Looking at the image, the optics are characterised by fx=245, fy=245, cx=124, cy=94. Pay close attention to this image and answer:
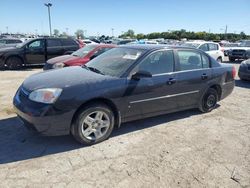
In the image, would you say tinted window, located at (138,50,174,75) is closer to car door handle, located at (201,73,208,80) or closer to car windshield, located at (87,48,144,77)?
car windshield, located at (87,48,144,77)

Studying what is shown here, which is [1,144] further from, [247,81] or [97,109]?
[247,81]

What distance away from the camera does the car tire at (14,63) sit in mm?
11586

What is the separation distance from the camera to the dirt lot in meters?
3.02

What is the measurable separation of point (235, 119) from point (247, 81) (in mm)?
5335

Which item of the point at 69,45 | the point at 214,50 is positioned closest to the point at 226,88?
the point at 214,50

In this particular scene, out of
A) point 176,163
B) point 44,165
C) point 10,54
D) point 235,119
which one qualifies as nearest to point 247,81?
point 235,119

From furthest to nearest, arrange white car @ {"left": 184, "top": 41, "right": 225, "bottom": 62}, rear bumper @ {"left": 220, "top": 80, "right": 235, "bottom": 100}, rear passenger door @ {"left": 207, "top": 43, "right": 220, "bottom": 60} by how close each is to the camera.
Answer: rear passenger door @ {"left": 207, "top": 43, "right": 220, "bottom": 60}, white car @ {"left": 184, "top": 41, "right": 225, "bottom": 62}, rear bumper @ {"left": 220, "top": 80, "right": 235, "bottom": 100}

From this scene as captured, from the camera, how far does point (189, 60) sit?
16.9ft

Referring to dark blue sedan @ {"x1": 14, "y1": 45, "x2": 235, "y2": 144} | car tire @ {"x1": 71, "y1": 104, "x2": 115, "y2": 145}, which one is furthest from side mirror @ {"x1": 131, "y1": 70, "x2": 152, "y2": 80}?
car tire @ {"x1": 71, "y1": 104, "x2": 115, "y2": 145}

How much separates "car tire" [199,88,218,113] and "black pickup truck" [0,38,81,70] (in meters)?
8.73

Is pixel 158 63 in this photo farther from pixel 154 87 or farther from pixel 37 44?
pixel 37 44

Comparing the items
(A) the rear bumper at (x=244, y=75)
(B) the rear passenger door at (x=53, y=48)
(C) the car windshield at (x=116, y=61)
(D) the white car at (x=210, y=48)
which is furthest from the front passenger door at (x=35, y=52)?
(A) the rear bumper at (x=244, y=75)

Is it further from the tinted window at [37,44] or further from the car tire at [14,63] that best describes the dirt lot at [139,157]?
the tinted window at [37,44]

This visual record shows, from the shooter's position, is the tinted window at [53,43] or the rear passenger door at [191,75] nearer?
the rear passenger door at [191,75]
